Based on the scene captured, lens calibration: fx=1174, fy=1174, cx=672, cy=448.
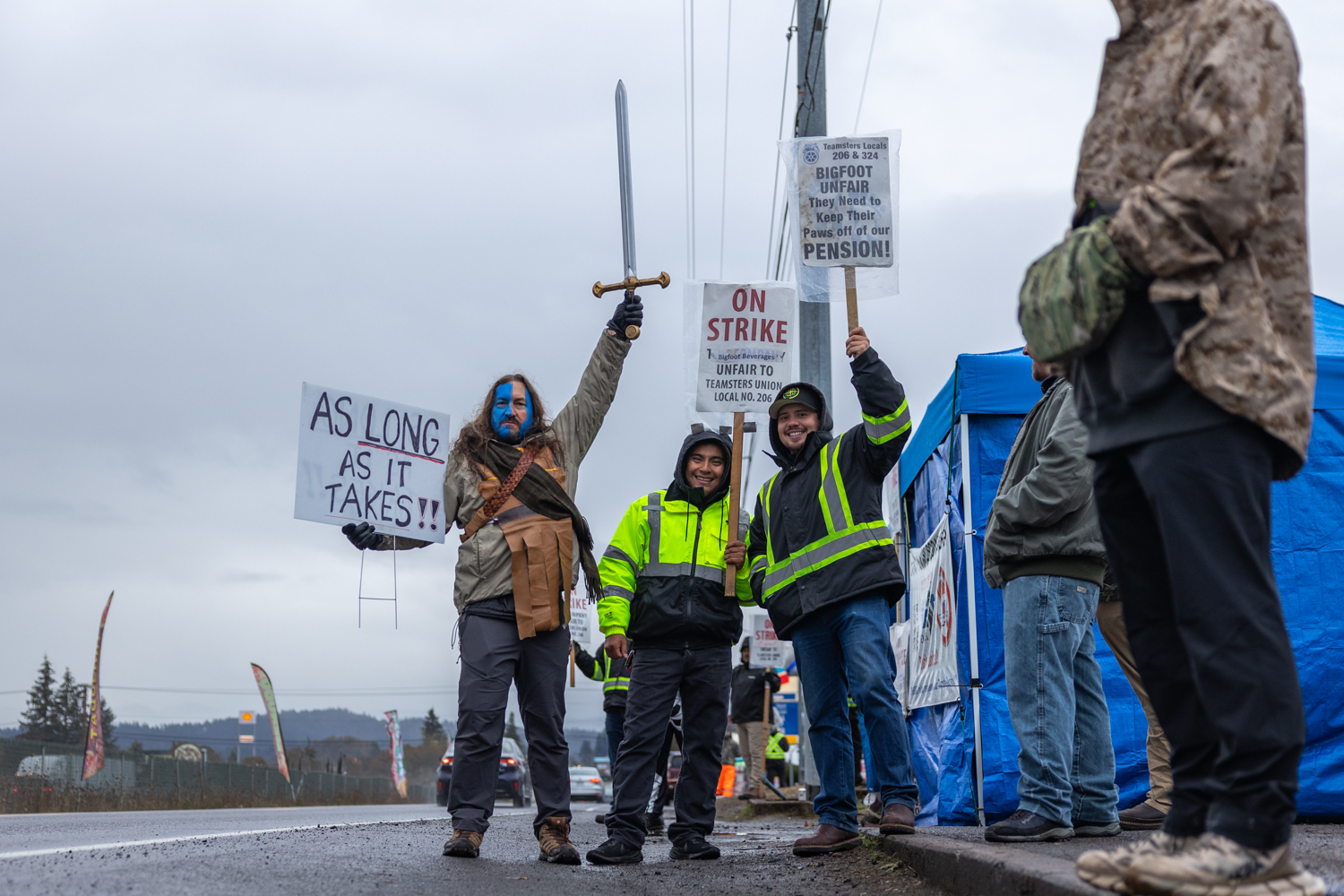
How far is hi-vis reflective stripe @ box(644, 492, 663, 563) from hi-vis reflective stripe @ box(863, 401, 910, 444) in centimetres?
123

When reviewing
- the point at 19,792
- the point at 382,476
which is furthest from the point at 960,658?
the point at 19,792

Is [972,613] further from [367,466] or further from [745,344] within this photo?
[367,466]

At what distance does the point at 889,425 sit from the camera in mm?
4699

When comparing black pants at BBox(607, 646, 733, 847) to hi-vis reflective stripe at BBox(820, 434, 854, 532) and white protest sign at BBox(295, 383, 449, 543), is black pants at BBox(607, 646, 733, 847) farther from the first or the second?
white protest sign at BBox(295, 383, 449, 543)

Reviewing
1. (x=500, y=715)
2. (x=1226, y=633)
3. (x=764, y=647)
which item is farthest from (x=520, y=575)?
(x=764, y=647)

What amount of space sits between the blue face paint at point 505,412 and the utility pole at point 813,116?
501 cm

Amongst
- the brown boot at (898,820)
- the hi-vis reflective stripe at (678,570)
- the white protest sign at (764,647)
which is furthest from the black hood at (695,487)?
the white protest sign at (764,647)

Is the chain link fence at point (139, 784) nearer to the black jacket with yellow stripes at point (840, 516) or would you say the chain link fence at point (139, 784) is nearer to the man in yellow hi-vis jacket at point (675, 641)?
the man in yellow hi-vis jacket at point (675, 641)

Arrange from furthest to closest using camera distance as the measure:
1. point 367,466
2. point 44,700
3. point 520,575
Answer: point 44,700
point 367,466
point 520,575

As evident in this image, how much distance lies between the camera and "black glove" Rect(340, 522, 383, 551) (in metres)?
6.02

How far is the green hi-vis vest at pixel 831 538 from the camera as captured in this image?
189 inches

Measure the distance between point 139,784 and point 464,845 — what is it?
23284 mm

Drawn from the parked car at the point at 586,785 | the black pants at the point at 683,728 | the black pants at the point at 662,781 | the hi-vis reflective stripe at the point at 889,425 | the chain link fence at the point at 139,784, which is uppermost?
the hi-vis reflective stripe at the point at 889,425

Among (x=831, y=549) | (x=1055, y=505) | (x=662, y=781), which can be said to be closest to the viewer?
(x=1055, y=505)
